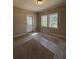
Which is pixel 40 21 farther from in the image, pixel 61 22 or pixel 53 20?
pixel 61 22

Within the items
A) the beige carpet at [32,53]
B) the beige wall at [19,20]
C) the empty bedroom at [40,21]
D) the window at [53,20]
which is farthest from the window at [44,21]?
the beige carpet at [32,53]

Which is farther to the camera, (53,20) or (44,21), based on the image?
(44,21)

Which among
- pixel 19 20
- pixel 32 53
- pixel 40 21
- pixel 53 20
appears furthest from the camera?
pixel 40 21

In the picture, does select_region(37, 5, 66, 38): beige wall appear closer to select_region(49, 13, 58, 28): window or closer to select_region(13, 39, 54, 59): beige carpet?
select_region(49, 13, 58, 28): window

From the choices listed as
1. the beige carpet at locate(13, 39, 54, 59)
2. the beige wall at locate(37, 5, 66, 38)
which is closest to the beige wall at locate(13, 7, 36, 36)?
the beige wall at locate(37, 5, 66, 38)

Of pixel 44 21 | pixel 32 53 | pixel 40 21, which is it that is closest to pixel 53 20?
pixel 44 21
